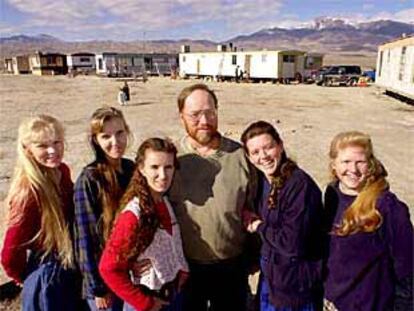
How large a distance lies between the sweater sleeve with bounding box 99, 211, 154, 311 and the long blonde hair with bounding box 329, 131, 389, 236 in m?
0.98

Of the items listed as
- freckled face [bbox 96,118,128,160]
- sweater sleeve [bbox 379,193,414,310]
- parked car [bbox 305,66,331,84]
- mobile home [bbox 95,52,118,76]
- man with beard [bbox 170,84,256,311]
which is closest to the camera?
sweater sleeve [bbox 379,193,414,310]

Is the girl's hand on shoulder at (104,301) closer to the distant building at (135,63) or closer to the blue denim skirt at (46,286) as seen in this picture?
the blue denim skirt at (46,286)

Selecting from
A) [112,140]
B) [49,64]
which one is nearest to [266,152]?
[112,140]

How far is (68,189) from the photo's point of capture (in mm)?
2439

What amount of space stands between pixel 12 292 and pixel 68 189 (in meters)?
2.01

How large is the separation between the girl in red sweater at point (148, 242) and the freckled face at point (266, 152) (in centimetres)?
41

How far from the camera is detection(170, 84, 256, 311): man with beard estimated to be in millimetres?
2469

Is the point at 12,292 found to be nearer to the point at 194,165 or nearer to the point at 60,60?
the point at 194,165

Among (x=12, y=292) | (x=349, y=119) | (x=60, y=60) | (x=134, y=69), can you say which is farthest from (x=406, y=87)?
(x=60, y=60)

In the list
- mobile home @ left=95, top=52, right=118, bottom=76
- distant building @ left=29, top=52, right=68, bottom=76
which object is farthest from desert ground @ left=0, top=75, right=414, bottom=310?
distant building @ left=29, top=52, right=68, bottom=76

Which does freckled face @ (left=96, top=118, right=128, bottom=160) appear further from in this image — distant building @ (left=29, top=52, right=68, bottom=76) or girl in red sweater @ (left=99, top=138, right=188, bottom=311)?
distant building @ (left=29, top=52, right=68, bottom=76)

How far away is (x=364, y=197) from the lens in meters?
2.12

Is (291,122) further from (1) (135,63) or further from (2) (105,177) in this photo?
(1) (135,63)

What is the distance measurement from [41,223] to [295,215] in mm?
1236
